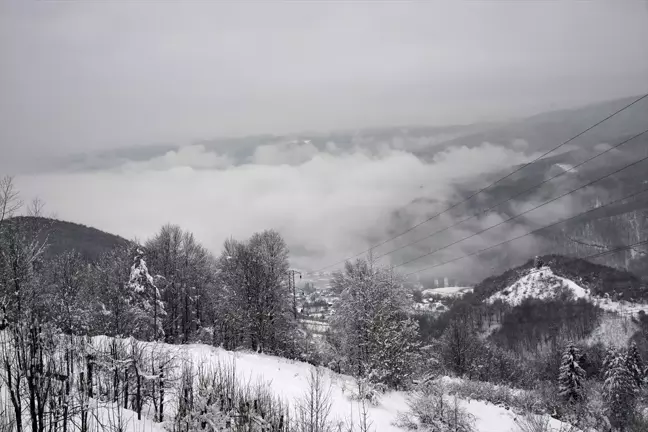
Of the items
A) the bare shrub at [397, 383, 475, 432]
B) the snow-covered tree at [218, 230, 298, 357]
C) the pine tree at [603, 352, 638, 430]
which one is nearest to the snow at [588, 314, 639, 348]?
the pine tree at [603, 352, 638, 430]

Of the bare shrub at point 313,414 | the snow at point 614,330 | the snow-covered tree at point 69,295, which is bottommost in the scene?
the snow at point 614,330

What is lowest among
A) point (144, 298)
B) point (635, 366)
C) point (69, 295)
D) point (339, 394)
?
point (635, 366)

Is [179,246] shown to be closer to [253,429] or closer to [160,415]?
[160,415]

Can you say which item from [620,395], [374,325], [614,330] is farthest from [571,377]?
[614,330]

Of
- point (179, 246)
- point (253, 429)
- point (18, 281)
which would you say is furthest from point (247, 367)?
point (179, 246)

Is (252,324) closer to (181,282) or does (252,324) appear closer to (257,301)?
(257,301)

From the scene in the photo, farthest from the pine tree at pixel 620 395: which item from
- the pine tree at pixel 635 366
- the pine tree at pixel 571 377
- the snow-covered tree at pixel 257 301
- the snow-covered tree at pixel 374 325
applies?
the snow-covered tree at pixel 257 301

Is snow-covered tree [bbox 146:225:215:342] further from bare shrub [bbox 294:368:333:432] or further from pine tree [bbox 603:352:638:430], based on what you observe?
pine tree [bbox 603:352:638:430]

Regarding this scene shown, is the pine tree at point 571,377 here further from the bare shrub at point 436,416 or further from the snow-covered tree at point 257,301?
the bare shrub at point 436,416
